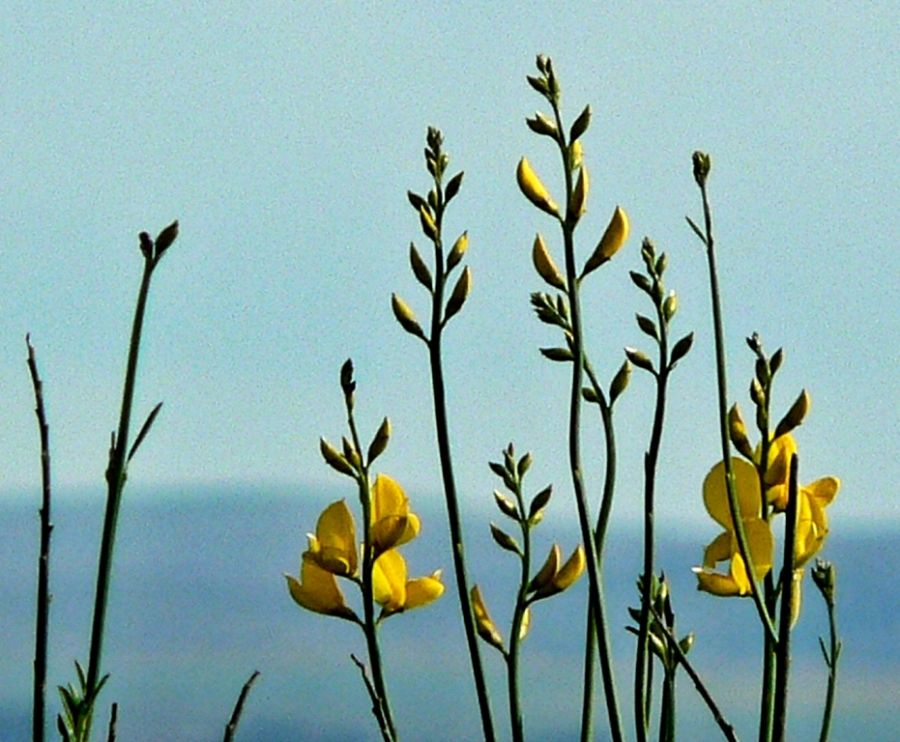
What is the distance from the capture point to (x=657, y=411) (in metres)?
0.58

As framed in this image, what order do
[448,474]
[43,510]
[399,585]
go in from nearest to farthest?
[43,510] → [448,474] → [399,585]

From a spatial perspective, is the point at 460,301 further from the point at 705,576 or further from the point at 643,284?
the point at 705,576

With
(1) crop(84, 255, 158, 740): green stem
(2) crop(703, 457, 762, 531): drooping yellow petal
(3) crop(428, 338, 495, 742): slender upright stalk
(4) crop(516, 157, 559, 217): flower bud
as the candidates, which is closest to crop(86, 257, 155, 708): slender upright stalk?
(1) crop(84, 255, 158, 740): green stem

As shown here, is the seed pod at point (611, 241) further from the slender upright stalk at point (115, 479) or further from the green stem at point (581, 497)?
the slender upright stalk at point (115, 479)

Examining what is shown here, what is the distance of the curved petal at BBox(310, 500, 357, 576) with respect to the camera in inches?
25.3

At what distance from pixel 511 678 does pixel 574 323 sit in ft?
0.53

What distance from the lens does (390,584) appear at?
688mm

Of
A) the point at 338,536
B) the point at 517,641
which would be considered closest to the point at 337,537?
the point at 338,536

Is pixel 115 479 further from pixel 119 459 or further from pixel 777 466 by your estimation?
pixel 777 466

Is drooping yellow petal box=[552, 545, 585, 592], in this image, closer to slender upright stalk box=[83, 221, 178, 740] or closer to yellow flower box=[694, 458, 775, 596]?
yellow flower box=[694, 458, 775, 596]

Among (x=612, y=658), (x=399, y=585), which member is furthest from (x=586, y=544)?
(x=399, y=585)

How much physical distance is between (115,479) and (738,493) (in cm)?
39

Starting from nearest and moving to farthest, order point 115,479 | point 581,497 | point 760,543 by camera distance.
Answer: point 115,479
point 581,497
point 760,543

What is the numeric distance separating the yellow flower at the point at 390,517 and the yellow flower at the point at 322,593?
0.04 metres
